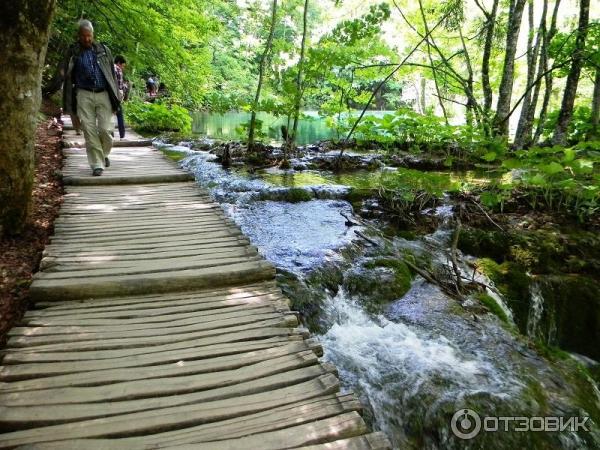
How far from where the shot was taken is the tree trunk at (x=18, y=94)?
355cm

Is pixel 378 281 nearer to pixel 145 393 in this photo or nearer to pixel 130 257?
pixel 130 257

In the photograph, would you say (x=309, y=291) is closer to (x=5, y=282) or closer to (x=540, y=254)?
(x=5, y=282)

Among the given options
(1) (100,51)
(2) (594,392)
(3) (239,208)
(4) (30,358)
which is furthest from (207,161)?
(2) (594,392)

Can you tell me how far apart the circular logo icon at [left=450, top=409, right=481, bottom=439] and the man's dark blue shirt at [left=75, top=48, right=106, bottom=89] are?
6392 mm

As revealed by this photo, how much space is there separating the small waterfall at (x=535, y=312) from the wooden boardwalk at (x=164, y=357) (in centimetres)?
375

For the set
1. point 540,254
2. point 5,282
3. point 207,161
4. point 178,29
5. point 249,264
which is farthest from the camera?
point 178,29

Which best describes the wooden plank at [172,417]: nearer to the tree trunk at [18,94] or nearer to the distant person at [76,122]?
the tree trunk at [18,94]

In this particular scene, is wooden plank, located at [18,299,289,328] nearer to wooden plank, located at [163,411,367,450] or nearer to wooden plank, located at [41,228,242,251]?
wooden plank, located at [163,411,367,450]

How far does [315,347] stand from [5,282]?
2799 millimetres

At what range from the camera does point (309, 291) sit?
15.6 feet

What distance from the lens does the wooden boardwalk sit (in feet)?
6.65

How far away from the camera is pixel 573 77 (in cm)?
960

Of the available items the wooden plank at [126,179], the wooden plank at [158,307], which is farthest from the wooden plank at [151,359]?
the wooden plank at [126,179]

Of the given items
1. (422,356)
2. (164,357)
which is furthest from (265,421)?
(422,356)
